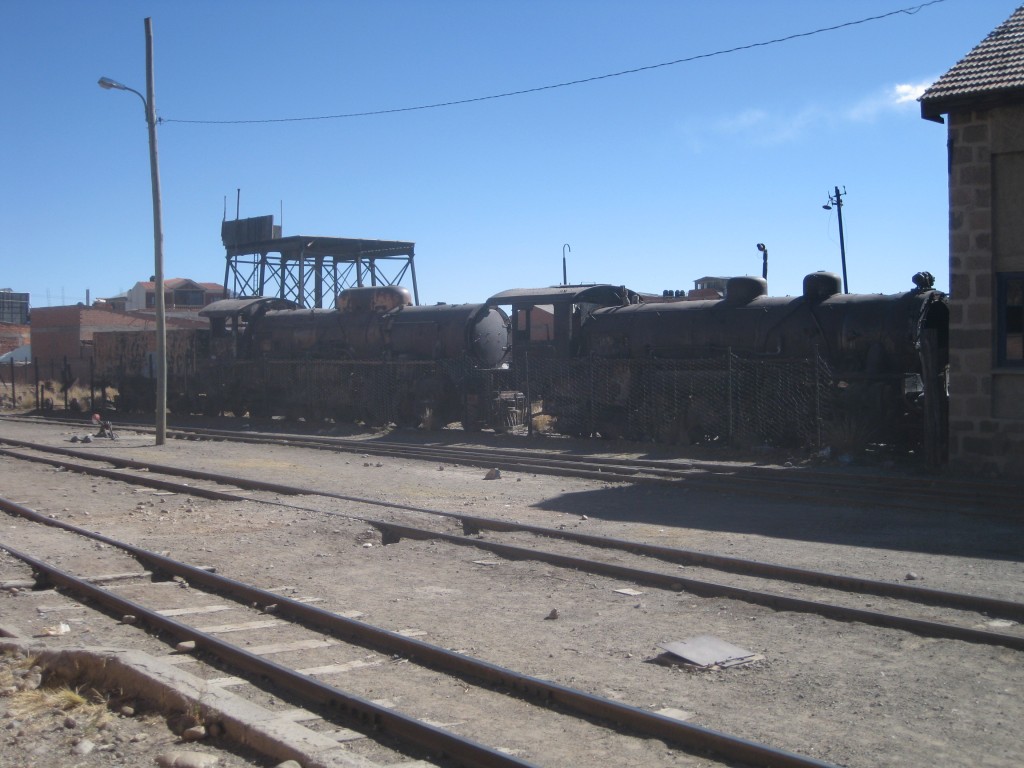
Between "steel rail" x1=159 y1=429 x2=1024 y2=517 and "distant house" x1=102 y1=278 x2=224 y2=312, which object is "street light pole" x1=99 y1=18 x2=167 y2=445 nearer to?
"steel rail" x1=159 y1=429 x2=1024 y2=517

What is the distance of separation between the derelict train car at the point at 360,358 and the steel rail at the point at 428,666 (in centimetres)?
1656

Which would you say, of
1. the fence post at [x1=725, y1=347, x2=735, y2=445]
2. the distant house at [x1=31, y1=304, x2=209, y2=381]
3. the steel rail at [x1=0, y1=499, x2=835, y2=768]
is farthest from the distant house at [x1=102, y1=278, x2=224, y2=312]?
the steel rail at [x1=0, y1=499, x2=835, y2=768]

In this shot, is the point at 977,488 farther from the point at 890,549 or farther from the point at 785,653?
the point at 785,653

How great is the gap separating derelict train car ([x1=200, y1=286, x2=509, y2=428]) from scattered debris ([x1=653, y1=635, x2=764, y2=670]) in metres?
17.8

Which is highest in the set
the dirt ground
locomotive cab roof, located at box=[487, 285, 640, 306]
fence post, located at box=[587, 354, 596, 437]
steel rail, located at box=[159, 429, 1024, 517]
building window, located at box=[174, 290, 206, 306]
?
building window, located at box=[174, 290, 206, 306]

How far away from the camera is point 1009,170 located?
46.4ft

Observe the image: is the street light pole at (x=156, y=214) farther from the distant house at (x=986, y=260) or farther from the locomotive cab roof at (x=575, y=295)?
the distant house at (x=986, y=260)

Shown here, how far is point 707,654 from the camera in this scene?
20.3 ft

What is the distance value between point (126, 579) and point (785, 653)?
588 cm

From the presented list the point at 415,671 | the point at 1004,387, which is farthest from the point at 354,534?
the point at 1004,387

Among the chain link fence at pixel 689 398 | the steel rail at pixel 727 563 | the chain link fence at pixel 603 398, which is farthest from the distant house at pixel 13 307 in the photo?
the steel rail at pixel 727 563

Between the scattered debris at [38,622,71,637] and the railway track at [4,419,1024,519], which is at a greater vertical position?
the railway track at [4,419,1024,519]

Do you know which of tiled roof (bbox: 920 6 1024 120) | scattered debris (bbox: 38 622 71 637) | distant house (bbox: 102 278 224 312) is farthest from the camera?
distant house (bbox: 102 278 224 312)

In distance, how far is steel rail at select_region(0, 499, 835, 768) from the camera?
4.59 meters
